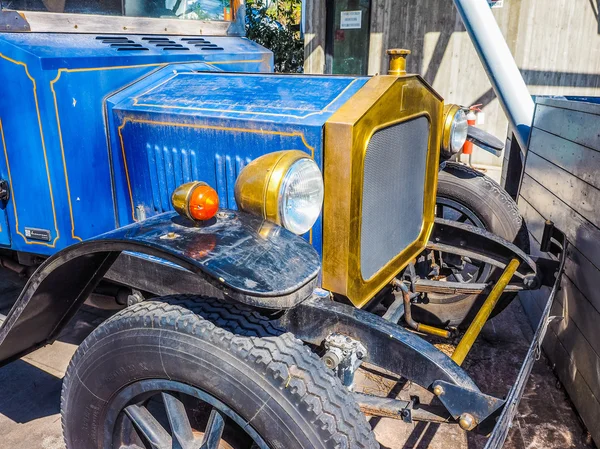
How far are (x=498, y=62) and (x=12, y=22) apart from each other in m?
3.57

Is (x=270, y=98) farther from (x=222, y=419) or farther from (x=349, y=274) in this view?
(x=222, y=419)

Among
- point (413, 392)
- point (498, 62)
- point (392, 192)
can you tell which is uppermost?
point (498, 62)

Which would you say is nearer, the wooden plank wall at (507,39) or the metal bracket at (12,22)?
the metal bracket at (12,22)

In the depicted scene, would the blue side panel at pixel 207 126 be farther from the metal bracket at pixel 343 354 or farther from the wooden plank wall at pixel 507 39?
the wooden plank wall at pixel 507 39

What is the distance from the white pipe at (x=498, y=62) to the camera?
417 centimetres

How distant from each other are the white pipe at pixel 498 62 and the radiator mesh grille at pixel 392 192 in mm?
2080

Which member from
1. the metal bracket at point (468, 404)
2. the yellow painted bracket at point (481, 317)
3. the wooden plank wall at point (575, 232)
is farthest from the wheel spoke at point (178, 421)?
the wooden plank wall at point (575, 232)

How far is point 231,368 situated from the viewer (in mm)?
1397

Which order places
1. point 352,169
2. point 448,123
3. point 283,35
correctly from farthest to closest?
point 283,35 < point 448,123 < point 352,169

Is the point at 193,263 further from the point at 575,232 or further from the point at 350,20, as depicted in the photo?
the point at 350,20

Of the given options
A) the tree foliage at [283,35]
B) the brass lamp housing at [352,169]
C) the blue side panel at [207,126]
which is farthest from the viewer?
the tree foliage at [283,35]

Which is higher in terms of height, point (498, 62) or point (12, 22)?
point (12, 22)

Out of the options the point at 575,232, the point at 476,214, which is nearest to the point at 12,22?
the point at 476,214

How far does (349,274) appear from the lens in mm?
1865
